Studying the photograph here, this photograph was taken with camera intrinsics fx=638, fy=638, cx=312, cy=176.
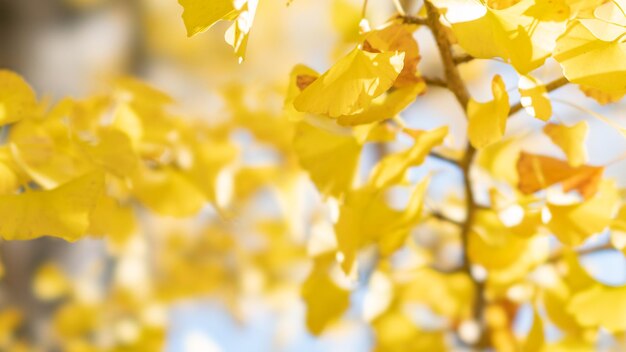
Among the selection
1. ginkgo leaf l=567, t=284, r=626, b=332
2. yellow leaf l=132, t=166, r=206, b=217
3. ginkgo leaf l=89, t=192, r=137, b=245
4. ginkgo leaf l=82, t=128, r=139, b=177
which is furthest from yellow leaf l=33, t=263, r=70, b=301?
ginkgo leaf l=567, t=284, r=626, b=332

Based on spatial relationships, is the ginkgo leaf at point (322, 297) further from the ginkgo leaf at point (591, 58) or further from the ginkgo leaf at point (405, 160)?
the ginkgo leaf at point (591, 58)

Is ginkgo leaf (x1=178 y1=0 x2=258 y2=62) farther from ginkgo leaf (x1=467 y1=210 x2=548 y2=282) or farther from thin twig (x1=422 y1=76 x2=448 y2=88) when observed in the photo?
ginkgo leaf (x1=467 y1=210 x2=548 y2=282)

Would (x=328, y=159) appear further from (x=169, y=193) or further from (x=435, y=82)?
(x=169, y=193)

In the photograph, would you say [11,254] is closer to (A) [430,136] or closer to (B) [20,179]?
(B) [20,179]

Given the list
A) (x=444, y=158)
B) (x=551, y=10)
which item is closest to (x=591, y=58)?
(x=551, y=10)

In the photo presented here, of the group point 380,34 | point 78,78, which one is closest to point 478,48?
point 380,34
